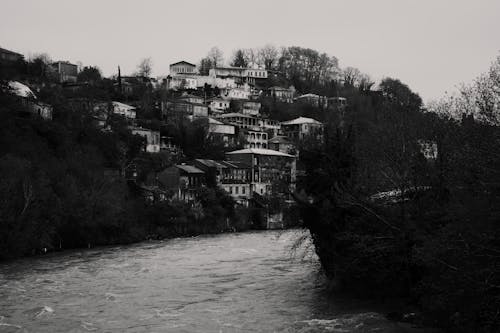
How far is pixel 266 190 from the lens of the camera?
2469 inches

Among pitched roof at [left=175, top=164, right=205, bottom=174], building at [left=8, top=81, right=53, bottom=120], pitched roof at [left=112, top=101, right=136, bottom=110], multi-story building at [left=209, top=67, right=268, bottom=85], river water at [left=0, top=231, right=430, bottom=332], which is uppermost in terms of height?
multi-story building at [left=209, top=67, right=268, bottom=85]

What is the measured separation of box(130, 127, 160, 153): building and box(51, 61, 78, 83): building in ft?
94.5

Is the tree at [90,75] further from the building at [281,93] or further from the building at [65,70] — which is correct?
the building at [281,93]

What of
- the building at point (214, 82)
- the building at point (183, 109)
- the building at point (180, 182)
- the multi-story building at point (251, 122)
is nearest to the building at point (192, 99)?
the building at point (183, 109)

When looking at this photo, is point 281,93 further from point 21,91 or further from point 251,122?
point 21,91

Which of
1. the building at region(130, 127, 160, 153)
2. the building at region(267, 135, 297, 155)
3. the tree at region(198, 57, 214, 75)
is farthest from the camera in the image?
the tree at region(198, 57, 214, 75)

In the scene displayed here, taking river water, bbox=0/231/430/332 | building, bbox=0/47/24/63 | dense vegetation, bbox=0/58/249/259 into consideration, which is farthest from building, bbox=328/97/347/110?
river water, bbox=0/231/430/332

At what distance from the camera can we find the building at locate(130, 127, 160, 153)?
64125 millimetres

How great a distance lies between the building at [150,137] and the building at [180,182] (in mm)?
10415

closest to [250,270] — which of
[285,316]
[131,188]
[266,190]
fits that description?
[285,316]

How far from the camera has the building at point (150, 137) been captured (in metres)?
64.1

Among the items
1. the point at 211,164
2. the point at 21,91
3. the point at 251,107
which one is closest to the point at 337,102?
the point at 251,107

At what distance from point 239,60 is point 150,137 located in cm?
6319

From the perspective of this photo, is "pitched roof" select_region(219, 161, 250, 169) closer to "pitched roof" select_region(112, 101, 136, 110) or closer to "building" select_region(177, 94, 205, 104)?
"pitched roof" select_region(112, 101, 136, 110)
